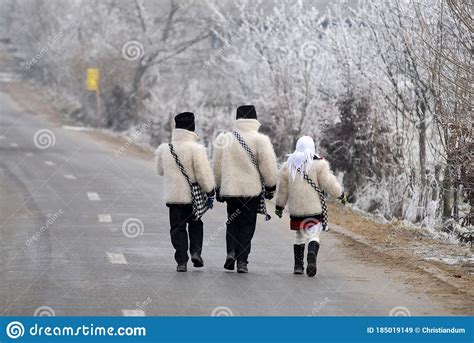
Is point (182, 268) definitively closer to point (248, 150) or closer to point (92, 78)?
point (248, 150)

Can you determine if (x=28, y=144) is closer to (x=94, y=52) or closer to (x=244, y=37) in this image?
(x=244, y=37)

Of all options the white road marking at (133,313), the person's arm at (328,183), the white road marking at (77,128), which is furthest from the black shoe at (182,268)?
the white road marking at (77,128)

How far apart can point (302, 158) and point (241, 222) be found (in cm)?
102

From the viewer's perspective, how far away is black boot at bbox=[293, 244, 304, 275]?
13633mm

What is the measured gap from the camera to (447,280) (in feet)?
44.0

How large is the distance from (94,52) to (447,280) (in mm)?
45424

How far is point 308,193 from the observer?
1348 cm

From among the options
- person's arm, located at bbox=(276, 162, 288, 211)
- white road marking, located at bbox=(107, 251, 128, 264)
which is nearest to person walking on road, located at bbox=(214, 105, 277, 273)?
person's arm, located at bbox=(276, 162, 288, 211)

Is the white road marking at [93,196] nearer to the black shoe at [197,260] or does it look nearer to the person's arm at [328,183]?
the black shoe at [197,260]

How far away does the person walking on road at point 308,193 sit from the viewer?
13.4 meters

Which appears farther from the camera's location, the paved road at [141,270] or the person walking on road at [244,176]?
the person walking on road at [244,176]

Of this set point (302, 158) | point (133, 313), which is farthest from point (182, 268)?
point (133, 313)

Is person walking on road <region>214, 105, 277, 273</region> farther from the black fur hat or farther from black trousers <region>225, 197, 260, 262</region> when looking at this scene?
the black fur hat

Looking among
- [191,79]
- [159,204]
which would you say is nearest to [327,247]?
[159,204]
